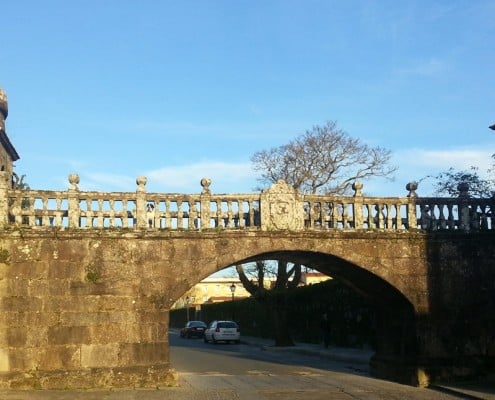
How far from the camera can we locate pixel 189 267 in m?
13.8

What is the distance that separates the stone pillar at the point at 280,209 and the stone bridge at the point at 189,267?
0.08 feet

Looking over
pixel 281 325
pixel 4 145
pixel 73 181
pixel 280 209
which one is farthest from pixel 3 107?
pixel 281 325

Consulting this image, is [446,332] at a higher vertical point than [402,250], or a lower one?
lower

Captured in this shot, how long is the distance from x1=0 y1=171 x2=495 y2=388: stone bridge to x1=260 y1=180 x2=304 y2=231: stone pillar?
0.02 meters

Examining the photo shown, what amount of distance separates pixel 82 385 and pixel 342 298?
15540 millimetres

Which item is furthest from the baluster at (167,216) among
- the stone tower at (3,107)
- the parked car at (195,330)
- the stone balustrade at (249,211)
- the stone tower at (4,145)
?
the parked car at (195,330)

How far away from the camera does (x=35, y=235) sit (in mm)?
13219

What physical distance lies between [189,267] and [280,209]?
230 cm

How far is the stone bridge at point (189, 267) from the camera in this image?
13008 mm

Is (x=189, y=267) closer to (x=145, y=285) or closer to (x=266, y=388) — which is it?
(x=145, y=285)

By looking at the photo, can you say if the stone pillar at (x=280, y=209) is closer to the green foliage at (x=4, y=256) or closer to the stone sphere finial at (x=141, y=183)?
the stone sphere finial at (x=141, y=183)

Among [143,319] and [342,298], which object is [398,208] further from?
[342,298]

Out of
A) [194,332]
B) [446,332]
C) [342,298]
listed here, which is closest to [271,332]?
[194,332]

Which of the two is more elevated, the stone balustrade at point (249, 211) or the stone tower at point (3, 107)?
the stone tower at point (3, 107)
